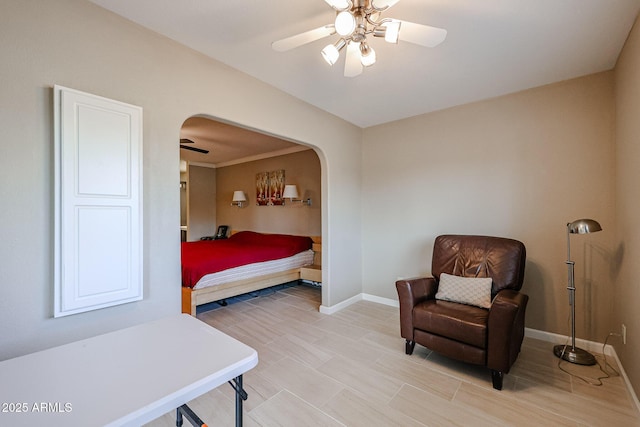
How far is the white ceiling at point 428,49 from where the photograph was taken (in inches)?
66.7

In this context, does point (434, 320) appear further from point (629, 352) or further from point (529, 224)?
point (529, 224)

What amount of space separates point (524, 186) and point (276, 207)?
4.16 meters

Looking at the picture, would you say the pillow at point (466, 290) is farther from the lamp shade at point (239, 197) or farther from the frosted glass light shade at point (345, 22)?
the lamp shade at point (239, 197)

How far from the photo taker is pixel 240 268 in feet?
12.4

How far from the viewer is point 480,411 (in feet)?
5.73

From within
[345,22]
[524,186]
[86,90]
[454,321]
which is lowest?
[454,321]

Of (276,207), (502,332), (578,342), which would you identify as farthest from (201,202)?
(578,342)

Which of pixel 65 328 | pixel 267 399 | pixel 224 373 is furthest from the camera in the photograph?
pixel 267 399

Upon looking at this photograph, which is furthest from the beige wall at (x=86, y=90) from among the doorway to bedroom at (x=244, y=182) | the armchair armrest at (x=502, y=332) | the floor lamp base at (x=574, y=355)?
the floor lamp base at (x=574, y=355)

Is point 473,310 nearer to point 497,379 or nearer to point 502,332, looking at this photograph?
point 502,332

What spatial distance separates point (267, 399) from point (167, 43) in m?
2.65

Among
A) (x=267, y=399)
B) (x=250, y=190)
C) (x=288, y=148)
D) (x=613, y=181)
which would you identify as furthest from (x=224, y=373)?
(x=250, y=190)

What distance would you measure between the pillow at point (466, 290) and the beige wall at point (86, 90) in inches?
91.2

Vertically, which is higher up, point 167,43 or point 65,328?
point 167,43
